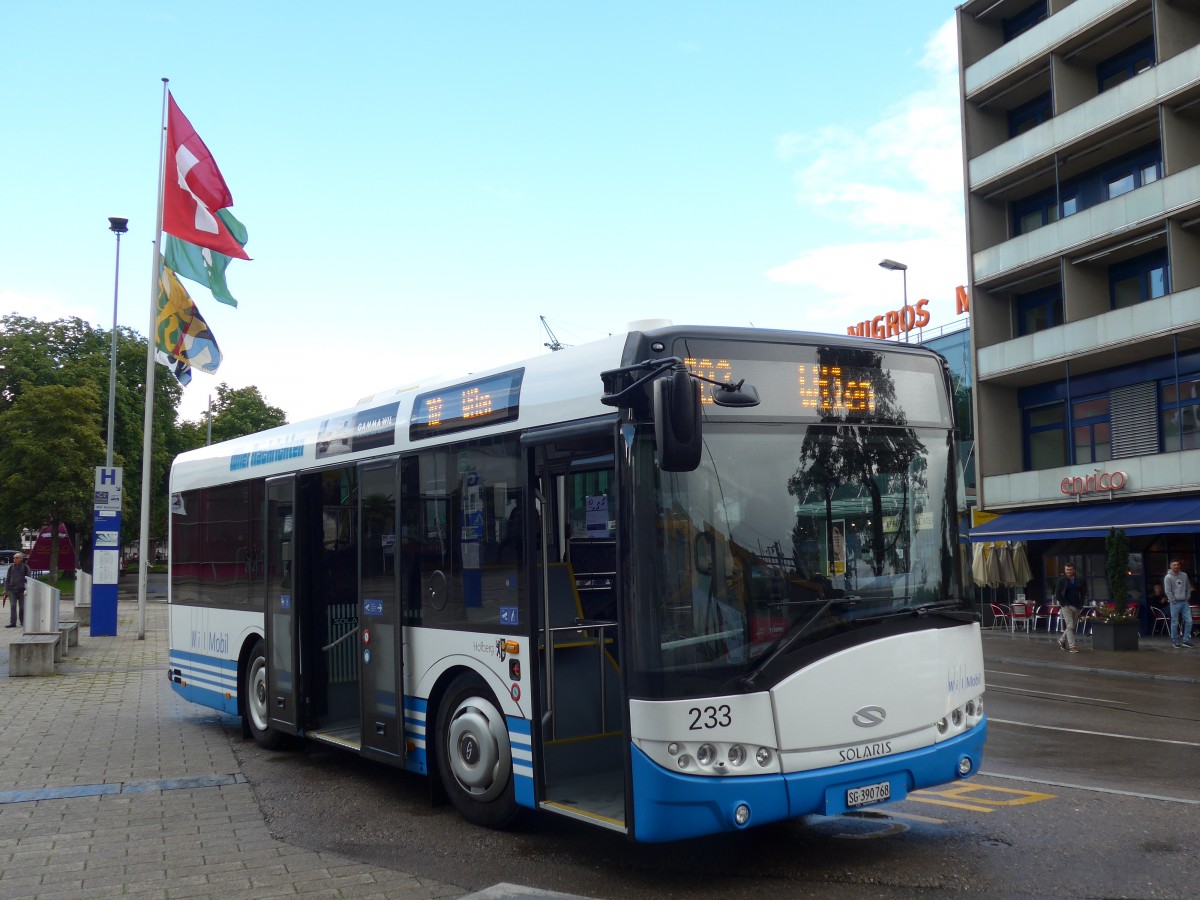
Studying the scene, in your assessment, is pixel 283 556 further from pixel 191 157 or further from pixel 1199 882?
pixel 191 157

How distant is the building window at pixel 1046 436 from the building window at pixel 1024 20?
1092cm

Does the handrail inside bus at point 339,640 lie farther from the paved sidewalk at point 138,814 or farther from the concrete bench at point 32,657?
the concrete bench at point 32,657

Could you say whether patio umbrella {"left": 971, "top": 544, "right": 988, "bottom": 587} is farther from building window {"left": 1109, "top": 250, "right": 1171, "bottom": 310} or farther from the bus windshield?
the bus windshield

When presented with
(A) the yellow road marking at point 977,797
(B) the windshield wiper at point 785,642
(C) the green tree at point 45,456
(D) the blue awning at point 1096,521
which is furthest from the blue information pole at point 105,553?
(C) the green tree at point 45,456

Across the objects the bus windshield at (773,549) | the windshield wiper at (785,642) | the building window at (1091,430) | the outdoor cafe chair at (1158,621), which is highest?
the building window at (1091,430)

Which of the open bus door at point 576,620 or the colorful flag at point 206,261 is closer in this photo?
the open bus door at point 576,620

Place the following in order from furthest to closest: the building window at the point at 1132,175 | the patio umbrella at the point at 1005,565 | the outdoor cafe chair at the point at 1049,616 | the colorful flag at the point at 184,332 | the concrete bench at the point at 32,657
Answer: the patio umbrella at the point at 1005,565
the building window at the point at 1132,175
the outdoor cafe chair at the point at 1049,616
the colorful flag at the point at 184,332
the concrete bench at the point at 32,657

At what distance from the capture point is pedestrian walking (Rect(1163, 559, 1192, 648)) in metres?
24.0

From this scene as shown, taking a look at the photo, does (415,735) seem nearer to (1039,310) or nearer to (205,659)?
(205,659)

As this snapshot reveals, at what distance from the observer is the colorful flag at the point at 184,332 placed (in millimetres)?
24266

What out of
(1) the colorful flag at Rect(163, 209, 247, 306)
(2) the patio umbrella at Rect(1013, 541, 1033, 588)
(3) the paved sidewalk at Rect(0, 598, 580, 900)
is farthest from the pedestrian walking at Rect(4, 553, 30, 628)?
(2) the patio umbrella at Rect(1013, 541, 1033, 588)

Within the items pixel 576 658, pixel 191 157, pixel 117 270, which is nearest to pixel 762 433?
pixel 576 658

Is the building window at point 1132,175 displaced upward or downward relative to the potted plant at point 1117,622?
upward

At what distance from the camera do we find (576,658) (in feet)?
23.8
